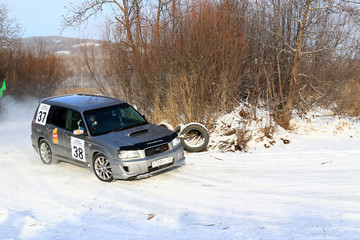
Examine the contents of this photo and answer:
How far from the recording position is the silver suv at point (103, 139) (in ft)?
24.3

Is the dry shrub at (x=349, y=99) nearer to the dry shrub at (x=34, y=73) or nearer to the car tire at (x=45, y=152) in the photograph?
the car tire at (x=45, y=152)

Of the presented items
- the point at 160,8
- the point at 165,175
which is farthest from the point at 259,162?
the point at 160,8

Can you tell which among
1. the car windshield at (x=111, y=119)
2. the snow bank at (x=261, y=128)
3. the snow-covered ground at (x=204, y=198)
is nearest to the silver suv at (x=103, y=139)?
the car windshield at (x=111, y=119)

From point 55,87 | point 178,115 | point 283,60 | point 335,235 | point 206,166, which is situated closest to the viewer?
point 335,235

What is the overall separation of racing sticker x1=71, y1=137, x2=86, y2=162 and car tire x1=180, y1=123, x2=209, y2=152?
3096 mm

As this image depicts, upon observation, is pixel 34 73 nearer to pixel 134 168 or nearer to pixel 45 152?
pixel 45 152

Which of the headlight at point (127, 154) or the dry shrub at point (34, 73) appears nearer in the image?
the headlight at point (127, 154)

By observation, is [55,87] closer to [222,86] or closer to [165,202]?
[222,86]

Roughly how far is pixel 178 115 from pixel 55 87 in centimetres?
1798

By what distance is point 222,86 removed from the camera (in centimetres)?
1216

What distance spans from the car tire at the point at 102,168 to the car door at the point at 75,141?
0.31m

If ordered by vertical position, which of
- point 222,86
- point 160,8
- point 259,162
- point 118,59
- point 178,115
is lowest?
point 259,162

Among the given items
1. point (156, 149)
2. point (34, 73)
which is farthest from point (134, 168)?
point (34, 73)

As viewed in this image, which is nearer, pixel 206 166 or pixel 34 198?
pixel 34 198
